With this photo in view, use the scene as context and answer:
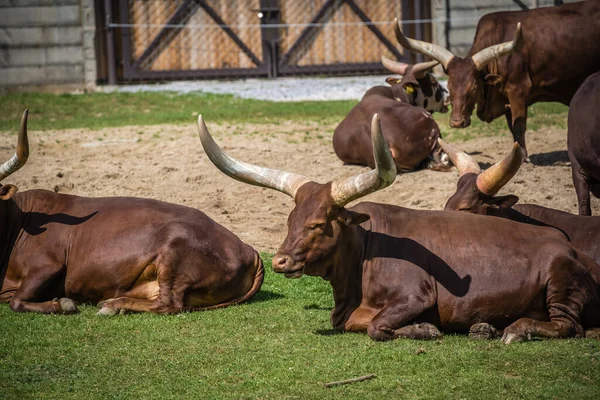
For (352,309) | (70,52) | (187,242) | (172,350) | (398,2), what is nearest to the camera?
(172,350)

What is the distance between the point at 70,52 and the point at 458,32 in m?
8.91

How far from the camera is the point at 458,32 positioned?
74.8ft

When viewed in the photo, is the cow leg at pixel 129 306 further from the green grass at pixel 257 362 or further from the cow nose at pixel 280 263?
the cow nose at pixel 280 263

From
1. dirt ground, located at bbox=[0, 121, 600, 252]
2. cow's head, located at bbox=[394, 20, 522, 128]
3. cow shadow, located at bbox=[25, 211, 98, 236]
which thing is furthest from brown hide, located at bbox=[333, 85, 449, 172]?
cow shadow, located at bbox=[25, 211, 98, 236]

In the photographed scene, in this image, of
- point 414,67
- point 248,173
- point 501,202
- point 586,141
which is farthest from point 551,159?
point 248,173

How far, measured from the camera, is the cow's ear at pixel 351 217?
7293mm

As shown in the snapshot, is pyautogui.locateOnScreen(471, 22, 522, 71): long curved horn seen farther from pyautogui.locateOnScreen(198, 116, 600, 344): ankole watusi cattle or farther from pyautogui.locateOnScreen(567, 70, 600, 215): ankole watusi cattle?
pyautogui.locateOnScreen(198, 116, 600, 344): ankole watusi cattle

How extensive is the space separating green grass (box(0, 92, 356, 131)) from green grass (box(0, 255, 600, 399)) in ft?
32.2

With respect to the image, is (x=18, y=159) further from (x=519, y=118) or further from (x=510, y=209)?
(x=519, y=118)

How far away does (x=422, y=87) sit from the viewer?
15.7 m

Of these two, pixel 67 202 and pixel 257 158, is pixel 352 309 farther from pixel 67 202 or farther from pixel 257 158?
pixel 257 158

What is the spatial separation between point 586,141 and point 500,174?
2.73m

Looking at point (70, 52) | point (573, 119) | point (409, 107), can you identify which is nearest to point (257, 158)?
point (409, 107)

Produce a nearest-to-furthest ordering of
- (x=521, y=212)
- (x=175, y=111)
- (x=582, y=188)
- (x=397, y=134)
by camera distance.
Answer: (x=521, y=212) → (x=582, y=188) → (x=397, y=134) → (x=175, y=111)
